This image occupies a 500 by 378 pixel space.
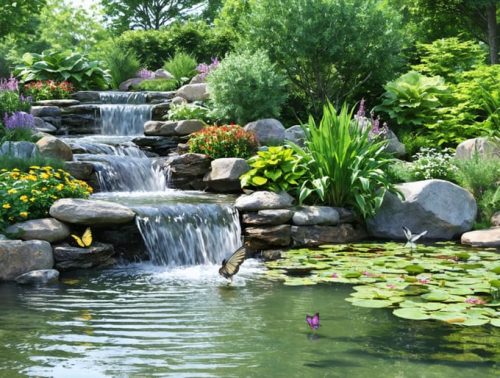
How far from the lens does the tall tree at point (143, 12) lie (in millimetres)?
36156

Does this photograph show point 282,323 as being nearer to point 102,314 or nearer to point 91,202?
point 102,314

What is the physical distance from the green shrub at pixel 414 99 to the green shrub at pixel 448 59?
136cm

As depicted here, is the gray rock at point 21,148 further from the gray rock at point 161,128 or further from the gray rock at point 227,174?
the gray rock at point 161,128

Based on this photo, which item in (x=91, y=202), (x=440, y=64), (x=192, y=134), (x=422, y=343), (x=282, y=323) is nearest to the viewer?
(x=422, y=343)

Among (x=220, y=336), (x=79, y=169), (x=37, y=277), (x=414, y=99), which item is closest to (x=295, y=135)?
(x=414, y=99)

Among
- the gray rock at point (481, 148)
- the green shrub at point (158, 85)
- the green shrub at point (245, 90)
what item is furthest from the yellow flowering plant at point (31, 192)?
the green shrub at point (158, 85)

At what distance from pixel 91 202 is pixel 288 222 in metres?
2.55

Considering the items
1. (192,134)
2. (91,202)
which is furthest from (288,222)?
(192,134)

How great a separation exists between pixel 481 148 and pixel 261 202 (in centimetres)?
409

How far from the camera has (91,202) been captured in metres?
7.72

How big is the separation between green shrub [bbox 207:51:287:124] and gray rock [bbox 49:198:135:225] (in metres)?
4.95

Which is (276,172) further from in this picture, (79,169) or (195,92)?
(195,92)

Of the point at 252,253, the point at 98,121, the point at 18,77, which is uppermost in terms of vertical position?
the point at 18,77

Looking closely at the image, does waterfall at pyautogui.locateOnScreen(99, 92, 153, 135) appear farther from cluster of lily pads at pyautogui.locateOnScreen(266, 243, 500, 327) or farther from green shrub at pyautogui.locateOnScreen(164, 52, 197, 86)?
A: cluster of lily pads at pyautogui.locateOnScreen(266, 243, 500, 327)
